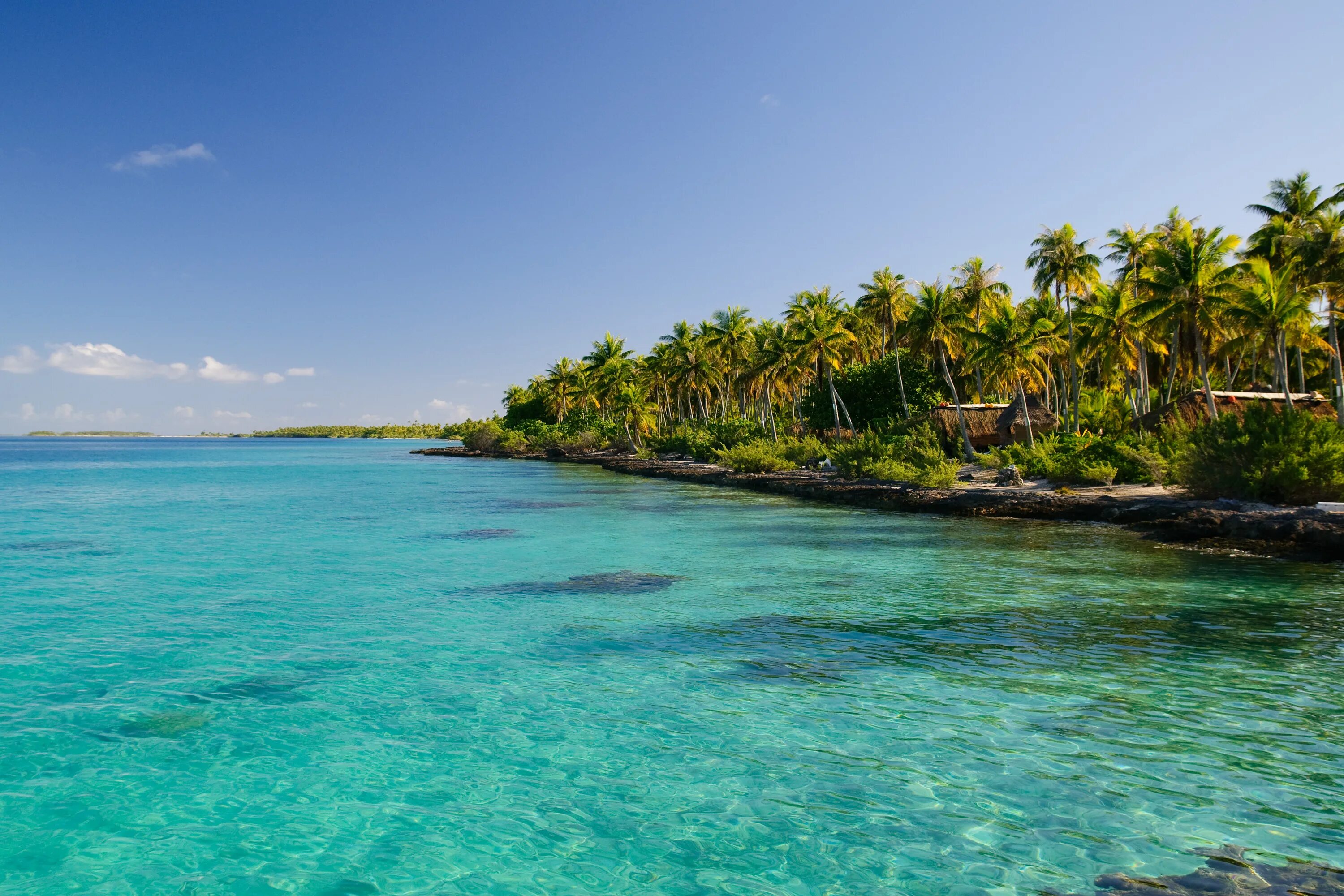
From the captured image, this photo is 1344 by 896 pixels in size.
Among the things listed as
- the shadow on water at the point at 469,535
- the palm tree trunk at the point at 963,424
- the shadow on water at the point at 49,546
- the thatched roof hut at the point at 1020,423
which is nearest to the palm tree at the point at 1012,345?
the thatched roof hut at the point at 1020,423

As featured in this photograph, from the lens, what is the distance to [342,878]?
213 inches

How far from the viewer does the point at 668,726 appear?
8.15 m

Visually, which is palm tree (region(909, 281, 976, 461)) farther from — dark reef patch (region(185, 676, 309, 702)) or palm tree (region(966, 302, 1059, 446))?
dark reef patch (region(185, 676, 309, 702))

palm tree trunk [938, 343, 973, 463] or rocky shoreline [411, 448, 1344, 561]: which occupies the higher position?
palm tree trunk [938, 343, 973, 463]

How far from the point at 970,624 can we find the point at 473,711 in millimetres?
8144

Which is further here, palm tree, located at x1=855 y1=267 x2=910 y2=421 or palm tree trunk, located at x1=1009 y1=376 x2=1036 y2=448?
palm tree, located at x1=855 y1=267 x2=910 y2=421

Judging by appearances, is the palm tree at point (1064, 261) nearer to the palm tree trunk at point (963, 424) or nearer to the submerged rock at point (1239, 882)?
the palm tree trunk at point (963, 424)

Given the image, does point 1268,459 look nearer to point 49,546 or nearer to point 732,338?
point 49,546

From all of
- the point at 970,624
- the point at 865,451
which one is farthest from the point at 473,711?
the point at 865,451

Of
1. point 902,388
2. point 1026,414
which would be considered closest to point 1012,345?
point 1026,414

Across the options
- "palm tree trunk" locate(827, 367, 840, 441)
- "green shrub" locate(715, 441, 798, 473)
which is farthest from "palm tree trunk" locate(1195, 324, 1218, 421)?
"green shrub" locate(715, 441, 798, 473)

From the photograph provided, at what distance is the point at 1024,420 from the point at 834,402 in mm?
14482

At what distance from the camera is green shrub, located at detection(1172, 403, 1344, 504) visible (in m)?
21.5

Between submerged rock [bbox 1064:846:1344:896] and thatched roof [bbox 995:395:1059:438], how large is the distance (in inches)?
1717
